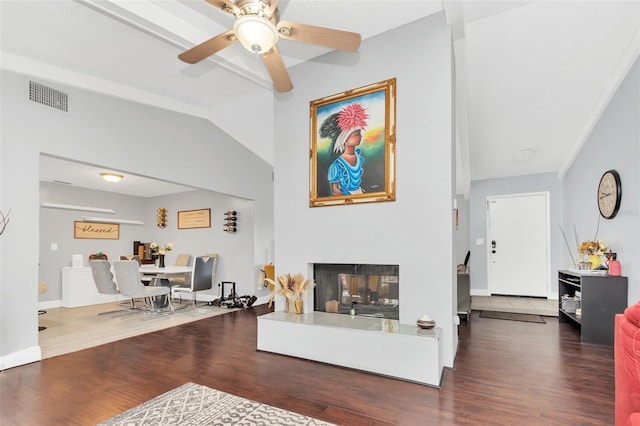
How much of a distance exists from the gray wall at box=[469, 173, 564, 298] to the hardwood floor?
116 inches

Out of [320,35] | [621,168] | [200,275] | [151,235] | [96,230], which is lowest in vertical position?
[200,275]

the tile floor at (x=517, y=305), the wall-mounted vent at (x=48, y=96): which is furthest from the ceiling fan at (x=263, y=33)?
the tile floor at (x=517, y=305)

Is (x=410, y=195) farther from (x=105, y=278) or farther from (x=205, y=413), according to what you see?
(x=105, y=278)

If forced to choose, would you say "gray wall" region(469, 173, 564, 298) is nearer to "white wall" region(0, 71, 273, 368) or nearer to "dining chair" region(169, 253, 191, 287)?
"white wall" region(0, 71, 273, 368)

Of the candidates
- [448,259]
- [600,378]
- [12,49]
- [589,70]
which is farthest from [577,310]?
[12,49]

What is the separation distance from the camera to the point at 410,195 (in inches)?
115

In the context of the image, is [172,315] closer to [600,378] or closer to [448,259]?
[448,259]

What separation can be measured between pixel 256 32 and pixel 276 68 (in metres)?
0.54

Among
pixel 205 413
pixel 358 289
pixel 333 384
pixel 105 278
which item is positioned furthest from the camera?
pixel 105 278

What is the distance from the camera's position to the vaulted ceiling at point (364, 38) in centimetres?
272

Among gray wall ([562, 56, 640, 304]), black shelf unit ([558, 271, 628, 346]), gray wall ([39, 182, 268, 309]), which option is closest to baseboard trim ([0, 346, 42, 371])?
gray wall ([39, 182, 268, 309])

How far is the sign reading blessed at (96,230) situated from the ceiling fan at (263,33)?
604cm

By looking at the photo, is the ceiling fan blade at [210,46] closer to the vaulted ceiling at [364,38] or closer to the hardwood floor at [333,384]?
the vaulted ceiling at [364,38]

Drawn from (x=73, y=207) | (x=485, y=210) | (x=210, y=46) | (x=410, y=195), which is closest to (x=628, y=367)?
(x=410, y=195)
